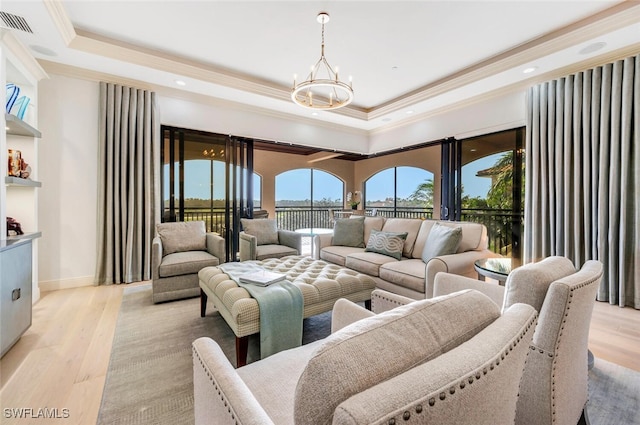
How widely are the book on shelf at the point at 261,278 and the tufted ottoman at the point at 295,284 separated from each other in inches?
3.6

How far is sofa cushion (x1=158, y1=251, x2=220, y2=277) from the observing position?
3014 millimetres

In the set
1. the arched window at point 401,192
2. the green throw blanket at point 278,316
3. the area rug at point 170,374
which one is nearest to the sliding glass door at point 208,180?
the area rug at point 170,374

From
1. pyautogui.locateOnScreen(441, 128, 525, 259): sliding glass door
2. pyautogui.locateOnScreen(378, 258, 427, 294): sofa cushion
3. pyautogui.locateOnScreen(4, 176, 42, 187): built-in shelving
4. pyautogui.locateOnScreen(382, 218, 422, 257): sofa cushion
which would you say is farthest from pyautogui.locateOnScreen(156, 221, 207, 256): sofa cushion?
pyautogui.locateOnScreen(441, 128, 525, 259): sliding glass door

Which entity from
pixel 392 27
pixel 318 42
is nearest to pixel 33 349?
pixel 318 42

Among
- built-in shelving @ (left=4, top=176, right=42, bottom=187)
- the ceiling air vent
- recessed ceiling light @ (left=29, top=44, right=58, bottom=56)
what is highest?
recessed ceiling light @ (left=29, top=44, right=58, bottom=56)

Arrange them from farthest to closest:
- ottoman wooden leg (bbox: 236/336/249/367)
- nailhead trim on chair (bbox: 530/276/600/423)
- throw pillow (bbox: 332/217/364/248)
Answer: throw pillow (bbox: 332/217/364/248)
ottoman wooden leg (bbox: 236/336/249/367)
nailhead trim on chair (bbox: 530/276/600/423)

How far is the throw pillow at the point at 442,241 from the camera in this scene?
2.83m

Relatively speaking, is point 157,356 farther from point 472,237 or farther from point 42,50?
point 42,50

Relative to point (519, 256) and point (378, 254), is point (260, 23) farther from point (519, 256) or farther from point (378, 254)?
point (519, 256)

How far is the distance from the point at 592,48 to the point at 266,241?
4.33 metres

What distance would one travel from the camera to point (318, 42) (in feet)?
10.4

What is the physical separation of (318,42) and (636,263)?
411 centimetres

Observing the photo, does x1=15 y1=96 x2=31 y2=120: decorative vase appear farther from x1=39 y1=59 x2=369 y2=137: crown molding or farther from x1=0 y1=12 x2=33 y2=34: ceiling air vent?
x1=39 y1=59 x2=369 y2=137: crown molding

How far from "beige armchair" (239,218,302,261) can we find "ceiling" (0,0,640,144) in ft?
6.44
